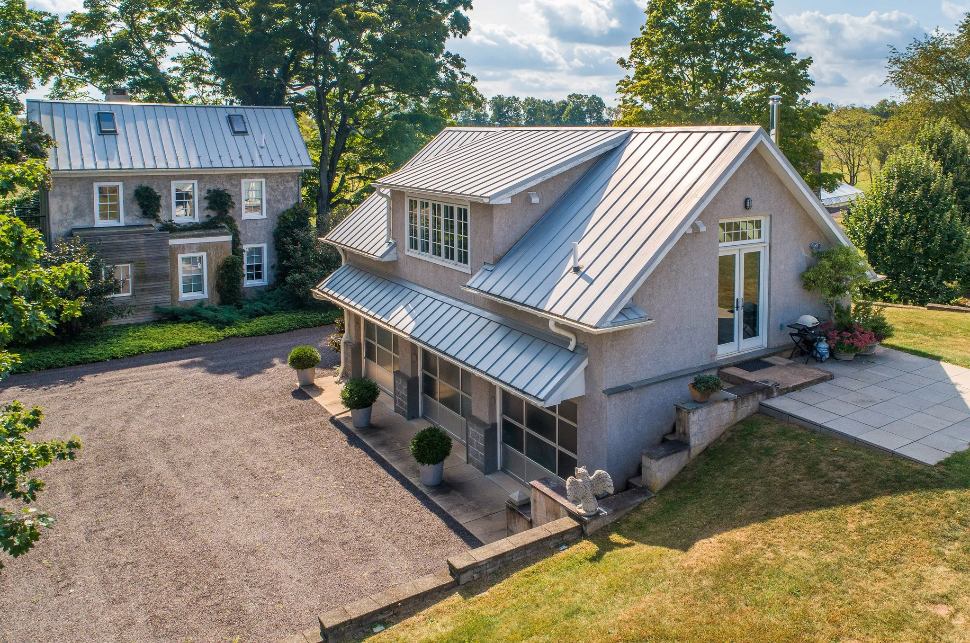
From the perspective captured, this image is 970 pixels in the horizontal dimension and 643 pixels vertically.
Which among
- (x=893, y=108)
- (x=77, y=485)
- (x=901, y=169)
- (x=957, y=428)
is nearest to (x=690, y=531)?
(x=957, y=428)

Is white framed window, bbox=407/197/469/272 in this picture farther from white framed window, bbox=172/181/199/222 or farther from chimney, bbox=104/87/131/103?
chimney, bbox=104/87/131/103

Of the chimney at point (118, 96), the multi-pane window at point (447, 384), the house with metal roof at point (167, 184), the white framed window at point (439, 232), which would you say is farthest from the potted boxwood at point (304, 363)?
the chimney at point (118, 96)

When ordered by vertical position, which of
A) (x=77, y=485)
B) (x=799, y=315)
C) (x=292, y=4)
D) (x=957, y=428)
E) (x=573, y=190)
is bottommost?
(x=77, y=485)

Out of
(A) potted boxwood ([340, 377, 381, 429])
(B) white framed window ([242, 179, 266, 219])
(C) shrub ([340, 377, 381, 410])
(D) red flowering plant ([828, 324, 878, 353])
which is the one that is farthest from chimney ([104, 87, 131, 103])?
(D) red flowering plant ([828, 324, 878, 353])

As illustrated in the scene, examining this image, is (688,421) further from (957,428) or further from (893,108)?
(893,108)

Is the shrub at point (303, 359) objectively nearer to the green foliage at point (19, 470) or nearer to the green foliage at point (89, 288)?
the green foliage at point (89, 288)

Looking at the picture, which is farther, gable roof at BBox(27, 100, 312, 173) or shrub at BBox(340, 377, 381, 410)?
gable roof at BBox(27, 100, 312, 173)
